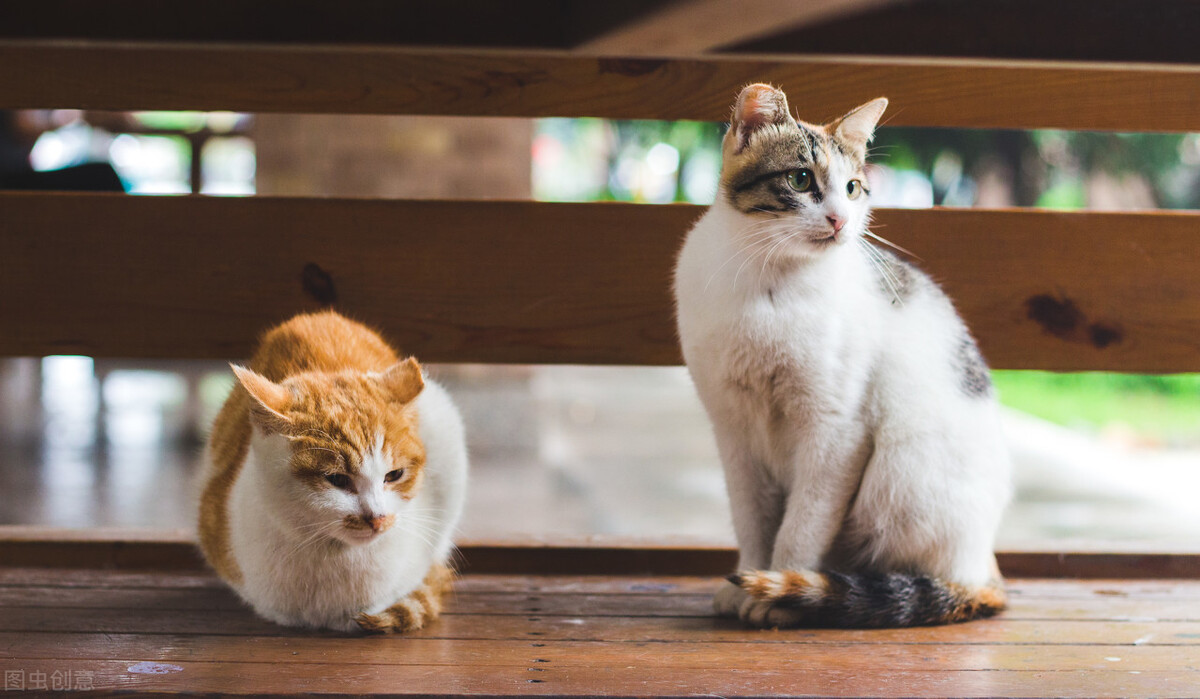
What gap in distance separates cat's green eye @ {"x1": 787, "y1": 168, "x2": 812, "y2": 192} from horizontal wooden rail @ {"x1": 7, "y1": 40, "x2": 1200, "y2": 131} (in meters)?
0.42

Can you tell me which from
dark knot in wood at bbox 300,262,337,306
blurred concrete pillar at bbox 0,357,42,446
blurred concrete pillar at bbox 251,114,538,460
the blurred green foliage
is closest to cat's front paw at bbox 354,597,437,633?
dark knot in wood at bbox 300,262,337,306

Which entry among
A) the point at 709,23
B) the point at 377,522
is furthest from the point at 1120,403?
the point at 377,522

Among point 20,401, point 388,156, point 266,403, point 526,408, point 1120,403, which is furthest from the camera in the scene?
point 1120,403

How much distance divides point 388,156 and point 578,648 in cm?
491

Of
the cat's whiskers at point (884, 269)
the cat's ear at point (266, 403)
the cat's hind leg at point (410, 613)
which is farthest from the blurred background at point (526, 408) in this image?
the cat's ear at point (266, 403)

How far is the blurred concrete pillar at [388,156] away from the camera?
235 inches

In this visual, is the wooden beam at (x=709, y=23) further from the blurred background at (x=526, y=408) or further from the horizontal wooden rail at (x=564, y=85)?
the blurred background at (x=526, y=408)

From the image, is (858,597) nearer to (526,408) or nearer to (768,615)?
(768,615)

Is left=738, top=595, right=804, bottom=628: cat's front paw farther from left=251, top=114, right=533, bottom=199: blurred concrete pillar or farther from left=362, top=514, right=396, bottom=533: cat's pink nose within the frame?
left=251, top=114, right=533, bottom=199: blurred concrete pillar

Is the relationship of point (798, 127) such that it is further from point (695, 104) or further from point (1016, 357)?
point (1016, 357)

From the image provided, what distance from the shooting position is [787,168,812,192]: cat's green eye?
153 centimetres

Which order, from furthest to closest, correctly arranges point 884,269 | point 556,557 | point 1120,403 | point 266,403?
point 1120,403 → point 556,557 → point 884,269 → point 266,403

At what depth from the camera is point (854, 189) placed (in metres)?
1.59

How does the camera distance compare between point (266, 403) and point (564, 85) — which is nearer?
point (266, 403)
